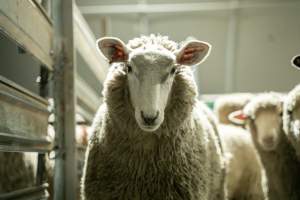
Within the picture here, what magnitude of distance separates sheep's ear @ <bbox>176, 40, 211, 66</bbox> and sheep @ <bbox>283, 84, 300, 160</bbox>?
1244mm

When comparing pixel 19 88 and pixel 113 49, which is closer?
pixel 19 88

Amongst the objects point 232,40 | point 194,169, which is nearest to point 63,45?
point 194,169

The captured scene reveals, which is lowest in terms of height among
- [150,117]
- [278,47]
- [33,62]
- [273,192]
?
[273,192]

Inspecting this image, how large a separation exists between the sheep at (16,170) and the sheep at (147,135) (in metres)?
0.45

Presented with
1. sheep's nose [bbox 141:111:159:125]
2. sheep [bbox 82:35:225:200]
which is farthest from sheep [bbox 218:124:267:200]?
sheep's nose [bbox 141:111:159:125]

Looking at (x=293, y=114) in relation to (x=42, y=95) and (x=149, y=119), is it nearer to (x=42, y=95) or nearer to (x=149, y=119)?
(x=149, y=119)

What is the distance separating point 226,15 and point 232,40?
1.31 ft

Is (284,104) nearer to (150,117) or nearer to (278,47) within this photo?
(150,117)

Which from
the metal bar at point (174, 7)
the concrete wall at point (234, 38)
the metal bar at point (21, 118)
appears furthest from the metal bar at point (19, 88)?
the metal bar at point (174, 7)

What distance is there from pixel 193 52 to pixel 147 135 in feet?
2.10

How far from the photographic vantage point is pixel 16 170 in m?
3.15

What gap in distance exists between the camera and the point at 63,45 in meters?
3.50

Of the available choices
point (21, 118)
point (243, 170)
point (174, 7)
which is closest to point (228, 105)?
point (243, 170)

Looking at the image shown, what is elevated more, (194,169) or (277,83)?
(277,83)
